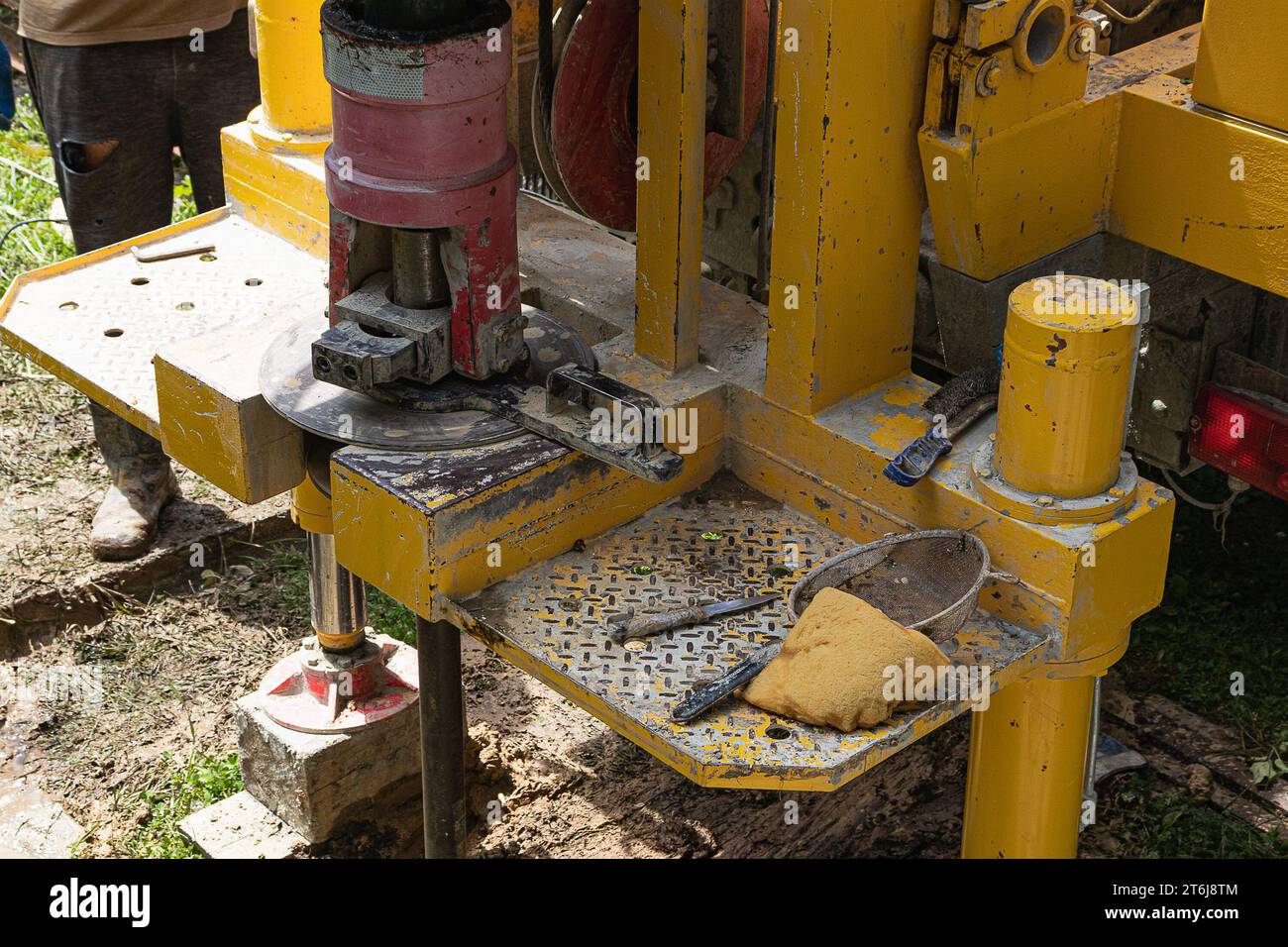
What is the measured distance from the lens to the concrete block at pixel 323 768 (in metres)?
4.19

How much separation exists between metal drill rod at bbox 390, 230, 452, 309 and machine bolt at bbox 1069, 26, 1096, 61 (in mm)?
1151

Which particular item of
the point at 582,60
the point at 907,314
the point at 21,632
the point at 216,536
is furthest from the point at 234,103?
the point at 907,314

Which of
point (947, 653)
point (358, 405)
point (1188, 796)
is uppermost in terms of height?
point (358, 405)

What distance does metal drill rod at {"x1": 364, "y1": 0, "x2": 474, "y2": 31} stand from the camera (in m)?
3.03

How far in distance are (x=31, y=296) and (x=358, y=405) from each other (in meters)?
1.08

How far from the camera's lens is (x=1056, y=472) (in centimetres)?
299

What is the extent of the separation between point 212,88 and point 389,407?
2138 millimetres

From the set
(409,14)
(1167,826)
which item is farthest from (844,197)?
(1167,826)

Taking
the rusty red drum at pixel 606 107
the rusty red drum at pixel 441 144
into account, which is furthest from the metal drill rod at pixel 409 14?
the rusty red drum at pixel 606 107

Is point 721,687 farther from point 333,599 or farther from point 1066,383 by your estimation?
point 333,599

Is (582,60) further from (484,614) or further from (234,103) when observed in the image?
(234,103)

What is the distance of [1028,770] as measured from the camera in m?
3.35

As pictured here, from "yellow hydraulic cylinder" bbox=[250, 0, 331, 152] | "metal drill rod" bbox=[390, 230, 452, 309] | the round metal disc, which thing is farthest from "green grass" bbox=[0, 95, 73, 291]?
"metal drill rod" bbox=[390, 230, 452, 309]

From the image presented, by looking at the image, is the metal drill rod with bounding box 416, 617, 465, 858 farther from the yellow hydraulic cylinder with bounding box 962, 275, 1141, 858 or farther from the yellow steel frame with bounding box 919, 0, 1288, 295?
the yellow steel frame with bounding box 919, 0, 1288, 295
